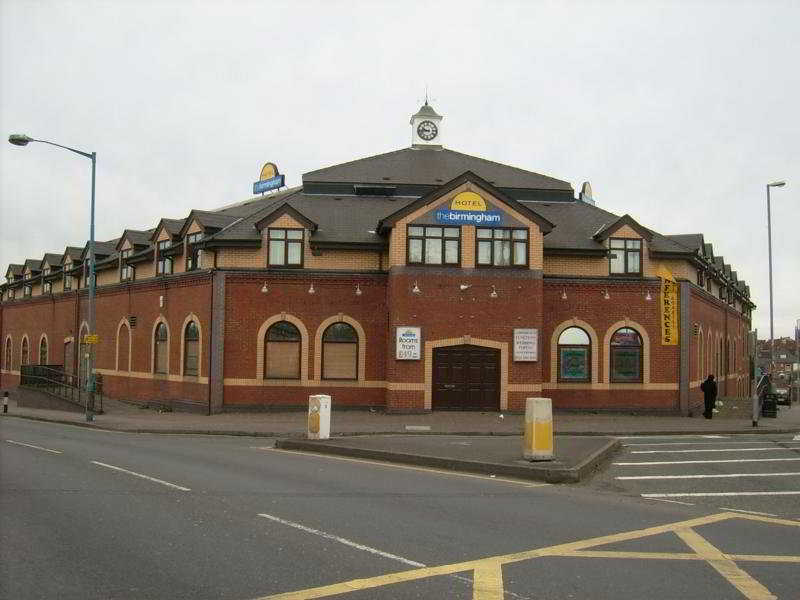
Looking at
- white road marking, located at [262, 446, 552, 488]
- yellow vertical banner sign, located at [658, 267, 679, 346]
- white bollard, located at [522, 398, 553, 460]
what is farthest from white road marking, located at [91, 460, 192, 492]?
yellow vertical banner sign, located at [658, 267, 679, 346]

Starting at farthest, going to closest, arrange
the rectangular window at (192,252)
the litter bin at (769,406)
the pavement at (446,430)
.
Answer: the rectangular window at (192,252), the litter bin at (769,406), the pavement at (446,430)

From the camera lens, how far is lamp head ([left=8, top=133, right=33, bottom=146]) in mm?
24781

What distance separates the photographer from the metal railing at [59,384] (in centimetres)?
3491

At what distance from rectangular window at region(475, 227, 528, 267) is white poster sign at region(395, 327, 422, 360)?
348 cm

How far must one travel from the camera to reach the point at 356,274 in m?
29.6

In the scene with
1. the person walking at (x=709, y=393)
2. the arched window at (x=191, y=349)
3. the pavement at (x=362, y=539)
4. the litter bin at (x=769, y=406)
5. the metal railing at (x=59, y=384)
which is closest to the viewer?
the pavement at (x=362, y=539)

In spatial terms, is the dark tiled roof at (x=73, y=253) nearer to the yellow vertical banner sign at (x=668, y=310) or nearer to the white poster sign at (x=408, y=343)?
the white poster sign at (x=408, y=343)

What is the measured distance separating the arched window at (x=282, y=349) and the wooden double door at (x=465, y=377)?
5.37 metres

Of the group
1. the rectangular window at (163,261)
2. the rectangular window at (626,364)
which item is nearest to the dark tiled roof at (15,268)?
the rectangular window at (163,261)

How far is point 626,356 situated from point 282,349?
43.6ft

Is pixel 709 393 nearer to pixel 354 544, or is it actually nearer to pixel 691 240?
pixel 691 240

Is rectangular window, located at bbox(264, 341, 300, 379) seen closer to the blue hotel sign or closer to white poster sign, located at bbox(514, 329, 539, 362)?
white poster sign, located at bbox(514, 329, 539, 362)

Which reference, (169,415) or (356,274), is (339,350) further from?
(169,415)

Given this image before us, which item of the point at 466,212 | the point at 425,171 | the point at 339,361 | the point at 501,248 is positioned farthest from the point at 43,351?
the point at 501,248
